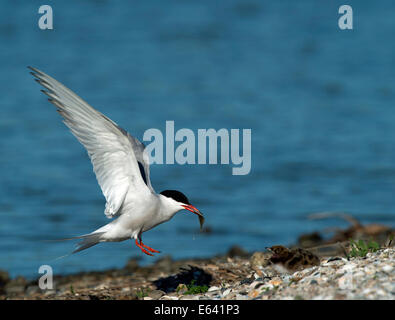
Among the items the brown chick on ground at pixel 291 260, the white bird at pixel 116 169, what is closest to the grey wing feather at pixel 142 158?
the white bird at pixel 116 169

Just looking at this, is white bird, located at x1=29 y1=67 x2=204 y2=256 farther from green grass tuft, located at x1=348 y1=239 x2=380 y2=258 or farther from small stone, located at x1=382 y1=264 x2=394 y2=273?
small stone, located at x1=382 y1=264 x2=394 y2=273

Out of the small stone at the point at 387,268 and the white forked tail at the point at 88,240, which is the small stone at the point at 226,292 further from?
the white forked tail at the point at 88,240

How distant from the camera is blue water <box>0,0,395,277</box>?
10773 mm

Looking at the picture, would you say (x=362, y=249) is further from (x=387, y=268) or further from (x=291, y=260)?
(x=387, y=268)

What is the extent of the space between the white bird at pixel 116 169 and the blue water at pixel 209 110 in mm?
3077

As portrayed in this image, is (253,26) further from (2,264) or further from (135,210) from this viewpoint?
(135,210)

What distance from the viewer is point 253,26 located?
22828 mm

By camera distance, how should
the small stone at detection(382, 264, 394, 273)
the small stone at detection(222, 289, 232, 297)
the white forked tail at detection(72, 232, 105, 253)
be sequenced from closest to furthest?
the small stone at detection(382, 264, 394, 273) < the small stone at detection(222, 289, 232, 297) < the white forked tail at detection(72, 232, 105, 253)

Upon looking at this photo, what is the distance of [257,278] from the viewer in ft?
18.5

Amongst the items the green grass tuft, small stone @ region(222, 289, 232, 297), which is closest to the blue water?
the green grass tuft

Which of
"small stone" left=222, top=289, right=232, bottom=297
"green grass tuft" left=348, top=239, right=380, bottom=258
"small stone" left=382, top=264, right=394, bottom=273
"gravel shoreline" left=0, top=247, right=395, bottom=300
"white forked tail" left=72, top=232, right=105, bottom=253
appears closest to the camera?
"gravel shoreline" left=0, top=247, right=395, bottom=300

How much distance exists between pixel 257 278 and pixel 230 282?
65 centimetres

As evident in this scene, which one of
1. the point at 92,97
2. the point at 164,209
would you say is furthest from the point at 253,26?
the point at 164,209
